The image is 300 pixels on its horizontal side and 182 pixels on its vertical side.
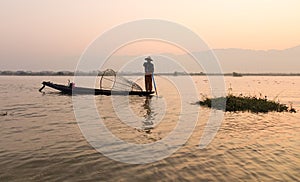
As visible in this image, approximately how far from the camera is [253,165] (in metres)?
11.2

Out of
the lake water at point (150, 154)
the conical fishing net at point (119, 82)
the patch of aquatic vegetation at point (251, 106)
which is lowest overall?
the lake water at point (150, 154)

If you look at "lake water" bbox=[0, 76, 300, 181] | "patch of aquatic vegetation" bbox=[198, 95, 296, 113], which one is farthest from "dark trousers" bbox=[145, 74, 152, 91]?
"lake water" bbox=[0, 76, 300, 181]

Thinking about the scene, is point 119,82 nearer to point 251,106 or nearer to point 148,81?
point 148,81

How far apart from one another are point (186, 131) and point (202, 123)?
11.6 feet

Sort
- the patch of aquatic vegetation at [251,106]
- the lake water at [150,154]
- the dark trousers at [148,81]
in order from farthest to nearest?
the dark trousers at [148,81] → the patch of aquatic vegetation at [251,106] → the lake water at [150,154]

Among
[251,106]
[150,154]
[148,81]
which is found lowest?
[150,154]

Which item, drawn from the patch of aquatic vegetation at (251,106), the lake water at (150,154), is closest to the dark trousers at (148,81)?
the patch of aquatic vegetation at (251,106)

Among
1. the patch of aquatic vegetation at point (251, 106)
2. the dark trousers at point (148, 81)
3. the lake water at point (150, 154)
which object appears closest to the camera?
the lake water at point (150, 154)

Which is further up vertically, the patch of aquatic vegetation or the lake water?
the patch of aquatic vegetation

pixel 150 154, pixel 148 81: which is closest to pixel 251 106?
pixel 148 81

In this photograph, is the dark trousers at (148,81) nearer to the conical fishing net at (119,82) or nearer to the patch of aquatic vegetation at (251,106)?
the conical fishing net at (119,82)

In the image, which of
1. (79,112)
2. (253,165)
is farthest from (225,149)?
(79,112)

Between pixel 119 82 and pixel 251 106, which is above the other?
pixel 119 82

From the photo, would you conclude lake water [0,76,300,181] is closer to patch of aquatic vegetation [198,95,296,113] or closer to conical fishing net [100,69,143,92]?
patch of aquatic vegetation [198,95,296,113]
